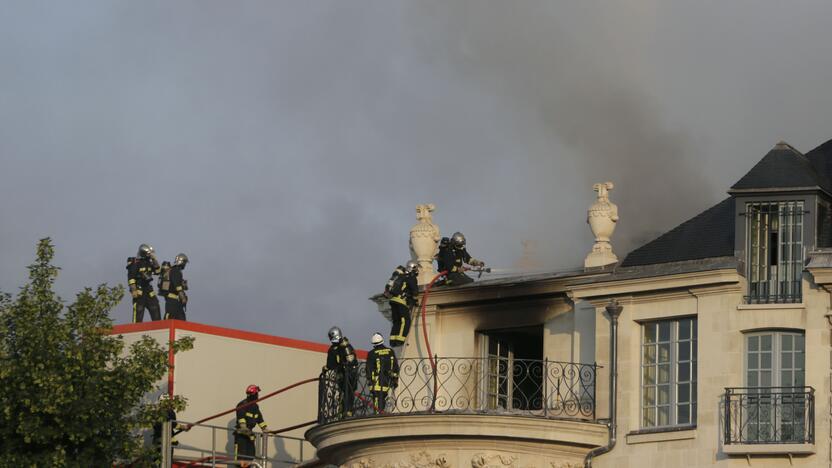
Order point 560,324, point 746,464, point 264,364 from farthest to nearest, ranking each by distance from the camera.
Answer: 1. point 264,364
2. point 560,324
3. point 746,464

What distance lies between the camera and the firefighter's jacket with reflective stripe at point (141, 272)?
4941 centimetres

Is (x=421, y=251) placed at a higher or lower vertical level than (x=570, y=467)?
higher

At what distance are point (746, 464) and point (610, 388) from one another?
10.3 feet

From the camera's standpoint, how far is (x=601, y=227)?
41.8 metres

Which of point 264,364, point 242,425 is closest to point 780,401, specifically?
point 242,425

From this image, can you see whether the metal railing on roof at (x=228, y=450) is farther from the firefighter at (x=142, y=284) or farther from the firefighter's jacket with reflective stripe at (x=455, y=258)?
the firefighter's jacket with reflective stripe at (x=455, y=258)

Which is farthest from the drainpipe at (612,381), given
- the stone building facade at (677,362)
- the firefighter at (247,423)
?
the firefighter at (247,423)

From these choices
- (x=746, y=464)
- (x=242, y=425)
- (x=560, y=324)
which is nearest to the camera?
(x=746, y=464)

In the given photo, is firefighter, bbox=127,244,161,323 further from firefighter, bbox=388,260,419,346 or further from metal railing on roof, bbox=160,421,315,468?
firefighter, bbox=388,260,419,346

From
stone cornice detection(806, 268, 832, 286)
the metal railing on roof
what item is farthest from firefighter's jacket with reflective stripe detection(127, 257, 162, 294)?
stone cornice detection(806, 268, 832, 286)

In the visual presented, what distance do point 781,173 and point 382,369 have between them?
8.39 meters

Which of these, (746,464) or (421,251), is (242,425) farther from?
(746,464)

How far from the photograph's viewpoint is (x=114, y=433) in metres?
43.0

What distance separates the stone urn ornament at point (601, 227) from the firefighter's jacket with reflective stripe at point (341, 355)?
4961 millimetres
